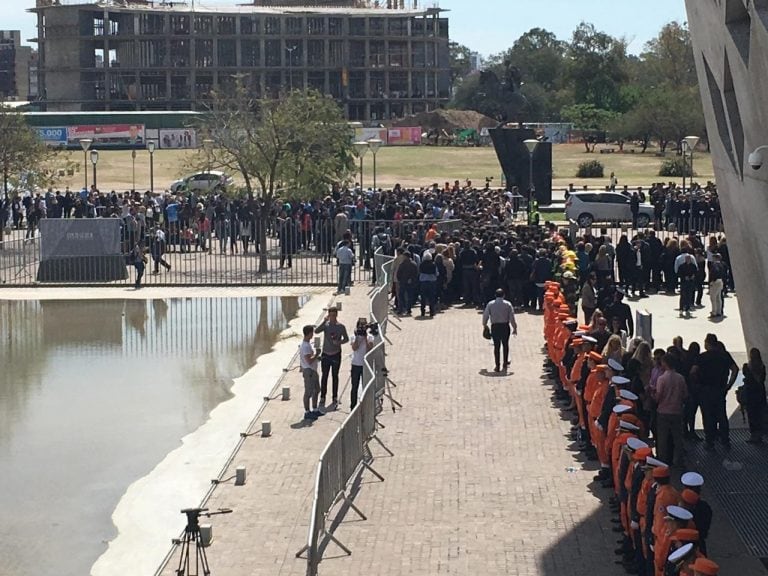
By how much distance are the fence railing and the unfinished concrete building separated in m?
106

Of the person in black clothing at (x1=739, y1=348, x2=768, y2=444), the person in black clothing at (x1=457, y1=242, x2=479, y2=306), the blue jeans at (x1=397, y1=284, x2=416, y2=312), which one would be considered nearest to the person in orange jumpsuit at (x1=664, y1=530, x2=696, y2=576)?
the person in black clothing at (x1=739, y1=348, x2=768, y2=444)

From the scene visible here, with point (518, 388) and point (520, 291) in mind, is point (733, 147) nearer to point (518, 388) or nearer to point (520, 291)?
point (518, 388)

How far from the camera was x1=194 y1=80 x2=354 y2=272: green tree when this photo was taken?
39219 millimetres

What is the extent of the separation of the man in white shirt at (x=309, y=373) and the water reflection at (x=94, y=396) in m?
1.66

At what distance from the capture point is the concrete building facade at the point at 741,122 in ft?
48.7

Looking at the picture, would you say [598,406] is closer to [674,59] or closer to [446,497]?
[446,497]

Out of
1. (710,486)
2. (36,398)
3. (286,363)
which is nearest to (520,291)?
(286,363)

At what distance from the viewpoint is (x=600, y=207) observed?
47.5m

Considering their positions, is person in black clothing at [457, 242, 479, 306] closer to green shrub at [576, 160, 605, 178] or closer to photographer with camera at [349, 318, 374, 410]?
photographer with camera at [349, 318, 374, 410]

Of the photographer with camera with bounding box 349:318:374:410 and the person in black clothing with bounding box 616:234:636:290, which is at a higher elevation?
the person in black clothing with bounding box 616:234:636:290

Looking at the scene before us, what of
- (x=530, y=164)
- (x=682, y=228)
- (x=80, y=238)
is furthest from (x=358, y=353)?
(x=530, y=164)

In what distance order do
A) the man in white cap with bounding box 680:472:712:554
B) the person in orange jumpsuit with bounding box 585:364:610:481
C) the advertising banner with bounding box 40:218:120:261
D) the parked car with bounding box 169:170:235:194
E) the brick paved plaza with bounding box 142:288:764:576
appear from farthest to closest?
1. the parked car with bounding box 169:170:235:194
2. the advertising banner with bounding box 40:218:120:261
3. the person in orange jumpsuit with bounding box 585:364:610:481
4. the brick paved plaza with bounding box 142:288:764:576
5. the man in white cap with bounding box 680:472:712:554

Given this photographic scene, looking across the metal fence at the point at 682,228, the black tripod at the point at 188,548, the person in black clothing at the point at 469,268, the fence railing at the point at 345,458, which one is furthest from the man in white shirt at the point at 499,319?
the metal fence at the point at 682,228

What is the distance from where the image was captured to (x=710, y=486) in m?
15.8
